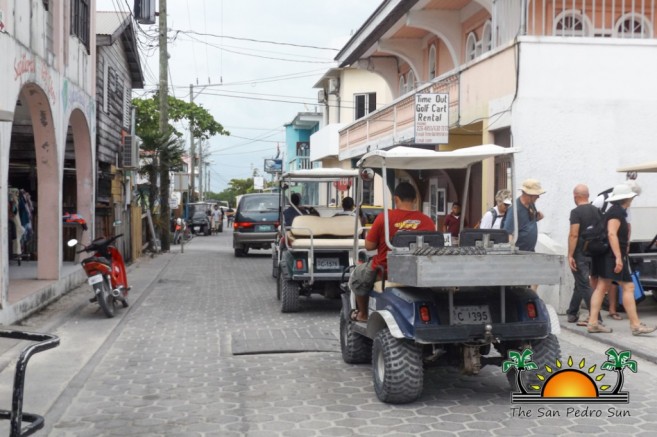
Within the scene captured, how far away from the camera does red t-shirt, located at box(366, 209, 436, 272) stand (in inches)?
282

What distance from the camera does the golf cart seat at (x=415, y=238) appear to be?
271 inches

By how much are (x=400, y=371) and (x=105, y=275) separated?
6.49 metres

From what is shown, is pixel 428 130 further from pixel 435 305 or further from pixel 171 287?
pixel 435 305

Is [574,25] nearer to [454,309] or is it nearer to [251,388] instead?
[454,309]

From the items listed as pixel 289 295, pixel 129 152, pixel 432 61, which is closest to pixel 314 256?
pixel 289 295

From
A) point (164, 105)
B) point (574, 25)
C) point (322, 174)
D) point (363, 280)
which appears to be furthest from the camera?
point (164, 105)

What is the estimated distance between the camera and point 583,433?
5.62m

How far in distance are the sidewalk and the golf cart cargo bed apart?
264 cm

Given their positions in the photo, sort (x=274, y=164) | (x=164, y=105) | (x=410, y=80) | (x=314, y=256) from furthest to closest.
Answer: (x=274, y=164), (x=164, y=105), (x=410, y=80), (x=314, y=256)

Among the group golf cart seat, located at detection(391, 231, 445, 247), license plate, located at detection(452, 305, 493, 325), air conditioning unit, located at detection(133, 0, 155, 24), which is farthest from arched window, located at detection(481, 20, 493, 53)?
license plate, located at detection(452, 305, 493, 325)

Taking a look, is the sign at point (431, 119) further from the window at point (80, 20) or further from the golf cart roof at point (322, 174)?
the window at point (80, 20)

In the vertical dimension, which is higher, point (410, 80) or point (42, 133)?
→ point (410, 80)

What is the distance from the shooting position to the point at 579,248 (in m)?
10.1

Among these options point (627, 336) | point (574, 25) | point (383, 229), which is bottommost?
point (627, 336)
